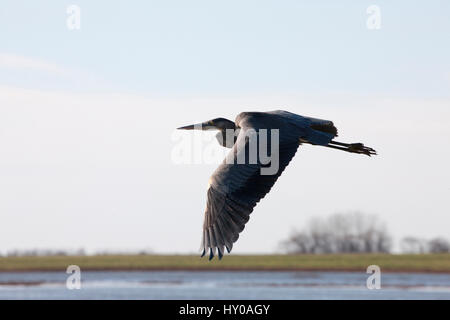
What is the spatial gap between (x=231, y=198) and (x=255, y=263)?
3181 cm

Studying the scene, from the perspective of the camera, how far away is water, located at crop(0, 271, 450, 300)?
25812 millimetres

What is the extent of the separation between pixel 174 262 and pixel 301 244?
8.30 m

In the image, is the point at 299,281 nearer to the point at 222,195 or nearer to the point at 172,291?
the point at 172,291

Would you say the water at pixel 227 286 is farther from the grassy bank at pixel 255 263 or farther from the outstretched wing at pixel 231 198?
the outstretched wing at pixel 231 198

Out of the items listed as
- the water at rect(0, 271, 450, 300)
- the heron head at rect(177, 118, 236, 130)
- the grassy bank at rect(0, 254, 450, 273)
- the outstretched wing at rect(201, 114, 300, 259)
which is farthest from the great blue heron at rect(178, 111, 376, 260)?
the grassy bank at rect(0, 254, 450, 273)

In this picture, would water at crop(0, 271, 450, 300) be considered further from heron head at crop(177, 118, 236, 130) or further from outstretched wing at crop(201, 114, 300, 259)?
outstretched wing at crop(201, 114, 300, 259)

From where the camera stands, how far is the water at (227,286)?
84.7 ft

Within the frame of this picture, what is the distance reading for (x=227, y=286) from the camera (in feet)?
Answer: 98.2

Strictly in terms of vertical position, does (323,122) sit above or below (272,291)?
above

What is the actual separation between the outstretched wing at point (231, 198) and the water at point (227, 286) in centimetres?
1394

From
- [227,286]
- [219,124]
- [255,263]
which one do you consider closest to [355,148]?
[219,124]

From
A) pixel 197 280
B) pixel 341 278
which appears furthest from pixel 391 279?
pixel 197 280

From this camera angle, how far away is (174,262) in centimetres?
4406

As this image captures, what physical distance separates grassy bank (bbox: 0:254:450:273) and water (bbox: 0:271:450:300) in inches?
25.8
